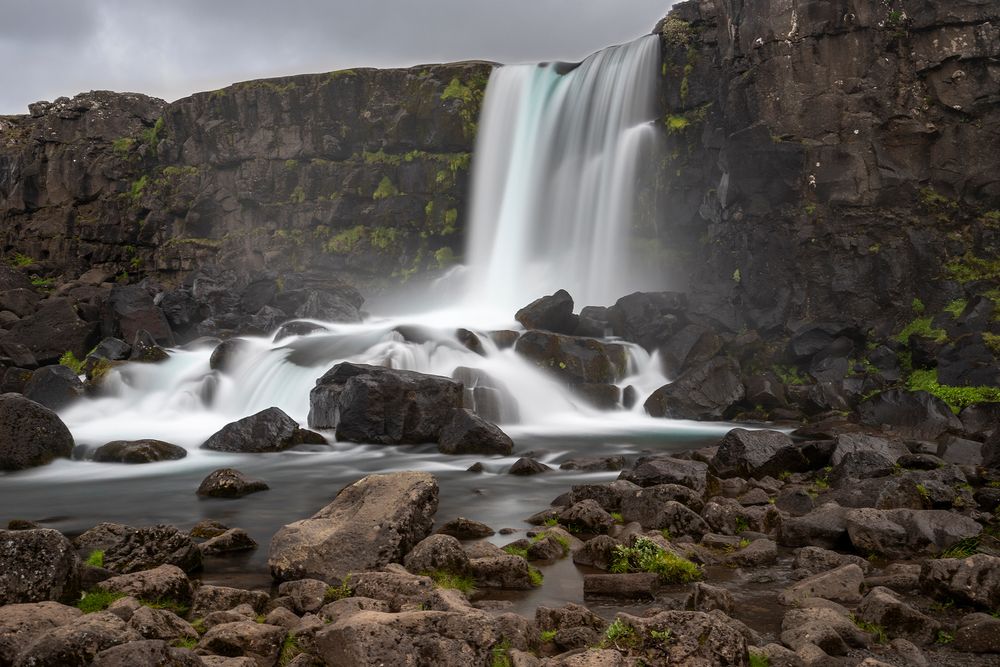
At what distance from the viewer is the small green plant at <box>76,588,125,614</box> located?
6.82 metres

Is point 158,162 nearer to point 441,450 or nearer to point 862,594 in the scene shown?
point 441,450

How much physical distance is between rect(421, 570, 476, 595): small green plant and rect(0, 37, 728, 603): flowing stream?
2.05 ft

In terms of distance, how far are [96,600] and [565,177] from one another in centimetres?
3076

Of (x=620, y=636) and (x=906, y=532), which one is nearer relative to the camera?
(x=620, y=636)

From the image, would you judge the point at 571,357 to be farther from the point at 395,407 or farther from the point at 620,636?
the point at 620,636

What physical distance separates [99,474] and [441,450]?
262 inches

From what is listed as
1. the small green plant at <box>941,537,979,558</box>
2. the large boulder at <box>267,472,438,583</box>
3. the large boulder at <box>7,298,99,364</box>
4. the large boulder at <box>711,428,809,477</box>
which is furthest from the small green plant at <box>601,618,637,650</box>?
the large boulder at <box>7,298,99,364</box>

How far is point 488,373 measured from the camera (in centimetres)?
2306

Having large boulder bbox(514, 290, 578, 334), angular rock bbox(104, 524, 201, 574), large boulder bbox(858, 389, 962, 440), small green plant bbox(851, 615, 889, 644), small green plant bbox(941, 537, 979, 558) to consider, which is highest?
large boulder bbox(514, 290, 578, 334)

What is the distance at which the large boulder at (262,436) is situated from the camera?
57.5ft

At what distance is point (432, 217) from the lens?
4250cm

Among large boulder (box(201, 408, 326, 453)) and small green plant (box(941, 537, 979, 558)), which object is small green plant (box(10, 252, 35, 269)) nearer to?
large boulder (box(201, 408, 326, 453))

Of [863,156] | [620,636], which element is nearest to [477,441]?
[620,636]

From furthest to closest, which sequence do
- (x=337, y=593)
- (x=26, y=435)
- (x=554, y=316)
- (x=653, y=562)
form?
(x=554, y=316) < (x=26, y=435) < (x=653, y=562) < (x=337, y=593)
